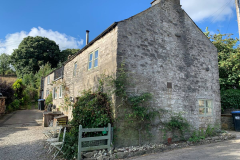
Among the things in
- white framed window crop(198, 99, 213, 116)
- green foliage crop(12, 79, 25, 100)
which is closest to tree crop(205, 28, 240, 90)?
white framed window crop(198, 99, 213, 116)

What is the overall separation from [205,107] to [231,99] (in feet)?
16.4

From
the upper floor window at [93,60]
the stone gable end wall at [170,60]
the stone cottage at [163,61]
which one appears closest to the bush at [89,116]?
the stone cottage at [163,61]

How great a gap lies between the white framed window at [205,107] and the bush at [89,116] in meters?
5.56

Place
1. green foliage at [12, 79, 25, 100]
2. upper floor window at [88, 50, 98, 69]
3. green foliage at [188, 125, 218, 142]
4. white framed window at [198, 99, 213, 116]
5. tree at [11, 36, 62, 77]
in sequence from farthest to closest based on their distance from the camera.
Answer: tree at [11, 36, 62, 77], green foliage at [12, 79, 25, 100], white framed window at [198, 99, 213, 116], upper floor window at [88, 50, 98, 69], green foliage at [188, 125, 218, 142]

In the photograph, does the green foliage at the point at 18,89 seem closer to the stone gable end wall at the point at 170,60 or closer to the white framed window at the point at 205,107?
the stone gable end wall at the point at 170,60

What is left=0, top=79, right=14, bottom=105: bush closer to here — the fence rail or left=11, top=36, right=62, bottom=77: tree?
the fence rail

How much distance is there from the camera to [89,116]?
6930 millimetres

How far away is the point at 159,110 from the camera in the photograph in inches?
311

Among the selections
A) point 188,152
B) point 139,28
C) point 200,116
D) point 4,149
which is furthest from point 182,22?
point 4,149

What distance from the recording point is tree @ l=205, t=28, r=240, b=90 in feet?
46.0

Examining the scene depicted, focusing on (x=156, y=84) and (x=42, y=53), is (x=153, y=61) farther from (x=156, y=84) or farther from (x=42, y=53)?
(x=42, y=53)

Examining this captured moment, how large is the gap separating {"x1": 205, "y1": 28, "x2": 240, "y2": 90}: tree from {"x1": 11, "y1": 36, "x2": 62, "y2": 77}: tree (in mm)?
30641

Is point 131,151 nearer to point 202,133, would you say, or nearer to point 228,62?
point 202,133

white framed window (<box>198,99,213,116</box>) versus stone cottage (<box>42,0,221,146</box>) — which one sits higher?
stone cottage (<box>42,0,221,146</box>)
